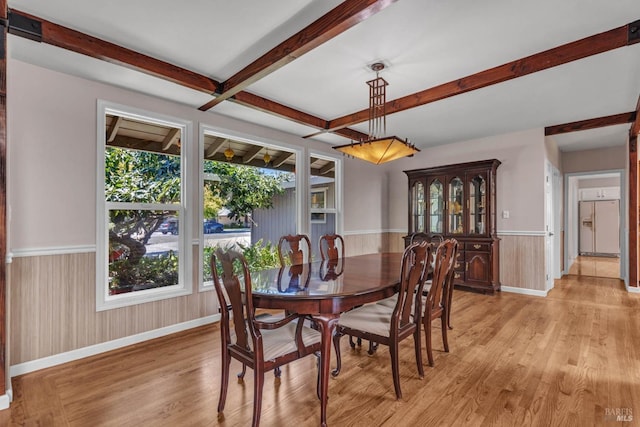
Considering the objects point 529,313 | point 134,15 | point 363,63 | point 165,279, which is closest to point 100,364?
point 165,279

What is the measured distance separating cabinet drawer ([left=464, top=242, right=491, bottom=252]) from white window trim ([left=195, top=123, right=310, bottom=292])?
2.44 metres

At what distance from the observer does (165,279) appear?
3.32 meters

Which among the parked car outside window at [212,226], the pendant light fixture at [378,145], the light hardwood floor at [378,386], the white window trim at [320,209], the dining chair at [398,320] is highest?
the pendant light fixture at [378,145]

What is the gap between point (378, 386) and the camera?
2.15 metres

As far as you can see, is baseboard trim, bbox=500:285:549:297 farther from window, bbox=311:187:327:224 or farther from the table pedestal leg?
the table pedestal leg

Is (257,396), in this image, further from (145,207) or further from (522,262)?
(522,262)

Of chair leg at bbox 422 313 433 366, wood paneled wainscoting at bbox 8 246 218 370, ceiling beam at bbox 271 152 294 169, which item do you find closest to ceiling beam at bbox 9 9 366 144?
ceiling beam at bbox 271 152 294 169

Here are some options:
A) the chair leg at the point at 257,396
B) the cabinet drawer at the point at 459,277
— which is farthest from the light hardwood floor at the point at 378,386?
the cabinet drawer at the point at 459,277

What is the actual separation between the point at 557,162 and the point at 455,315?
3.78 meters

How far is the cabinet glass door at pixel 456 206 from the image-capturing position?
16.4 feet

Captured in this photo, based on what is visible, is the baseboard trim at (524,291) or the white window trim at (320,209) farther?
the white window trim at (320,209)

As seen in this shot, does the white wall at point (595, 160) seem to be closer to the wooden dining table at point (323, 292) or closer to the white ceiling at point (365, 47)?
the white ceiling at point (365, 47)

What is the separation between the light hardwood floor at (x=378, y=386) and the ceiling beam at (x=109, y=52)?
233 cm

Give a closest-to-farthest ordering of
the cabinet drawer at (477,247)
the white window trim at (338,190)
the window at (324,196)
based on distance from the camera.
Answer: the cabinet drawer at (477,247) → the window at (324,196) → the white window trim at (338,190)
